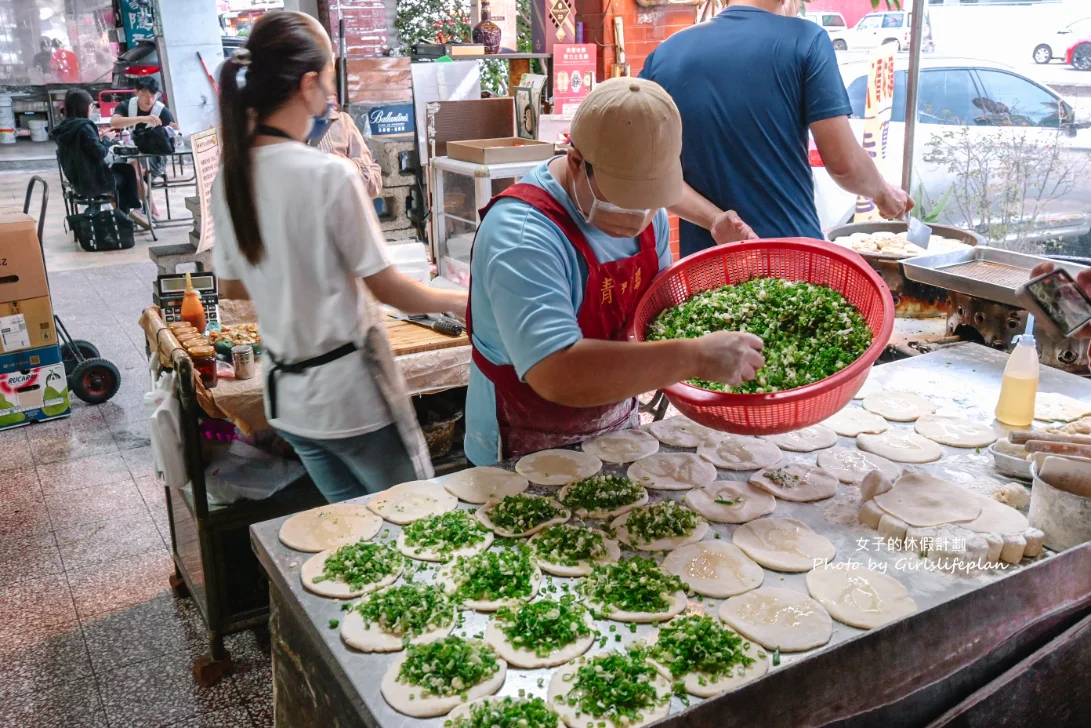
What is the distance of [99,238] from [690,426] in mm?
9462

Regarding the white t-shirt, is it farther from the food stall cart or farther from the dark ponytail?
the food stall cart

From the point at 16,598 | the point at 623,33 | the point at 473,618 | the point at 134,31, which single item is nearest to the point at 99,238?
the point at 623,33

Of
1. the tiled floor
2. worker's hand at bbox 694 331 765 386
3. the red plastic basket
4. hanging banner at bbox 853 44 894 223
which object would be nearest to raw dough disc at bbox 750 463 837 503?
the red plastic basket

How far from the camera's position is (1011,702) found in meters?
1.66

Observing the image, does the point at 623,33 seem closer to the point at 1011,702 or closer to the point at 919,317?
the point at 919,317

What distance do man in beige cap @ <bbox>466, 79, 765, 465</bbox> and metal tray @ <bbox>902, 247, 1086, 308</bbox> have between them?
61.8 inches

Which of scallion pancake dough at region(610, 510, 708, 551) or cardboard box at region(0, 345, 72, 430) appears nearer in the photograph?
scallion pancake dough at region(610, 510, 708, 551)

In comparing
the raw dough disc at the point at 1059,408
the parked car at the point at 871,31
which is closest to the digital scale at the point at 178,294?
the raw dough disc at the point at 1059,408

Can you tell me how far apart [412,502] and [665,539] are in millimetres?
608

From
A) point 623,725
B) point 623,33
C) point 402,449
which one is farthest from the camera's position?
point 623,33

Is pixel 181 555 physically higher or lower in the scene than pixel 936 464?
lower

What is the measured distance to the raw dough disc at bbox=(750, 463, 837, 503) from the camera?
2.09 m

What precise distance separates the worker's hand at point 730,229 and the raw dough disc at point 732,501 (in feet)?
2.79

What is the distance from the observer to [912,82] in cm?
508
